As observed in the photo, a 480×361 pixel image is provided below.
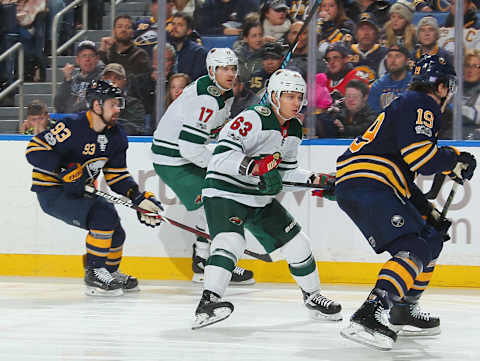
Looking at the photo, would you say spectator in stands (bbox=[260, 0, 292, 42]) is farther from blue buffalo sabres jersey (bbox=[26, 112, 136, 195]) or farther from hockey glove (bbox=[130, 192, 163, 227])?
hockey glove (bbox=[130, 192, 163, 227])

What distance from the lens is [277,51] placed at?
219 inches

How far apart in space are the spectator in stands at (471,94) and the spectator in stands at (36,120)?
8.72 feet

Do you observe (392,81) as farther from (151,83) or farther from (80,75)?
(80,75)

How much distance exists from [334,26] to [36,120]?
2.05 metres

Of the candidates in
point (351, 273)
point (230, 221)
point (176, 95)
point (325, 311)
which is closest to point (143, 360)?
point (230, 221)

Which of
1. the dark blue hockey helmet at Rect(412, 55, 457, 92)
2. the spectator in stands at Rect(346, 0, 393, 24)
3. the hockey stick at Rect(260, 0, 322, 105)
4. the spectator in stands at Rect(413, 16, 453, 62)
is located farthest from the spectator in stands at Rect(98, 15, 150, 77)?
the dark blue hockey helmet at Rect(412, 55, 457, 92)

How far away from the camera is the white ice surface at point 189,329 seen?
3.25 meters

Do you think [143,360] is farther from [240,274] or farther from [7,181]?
[7,181]

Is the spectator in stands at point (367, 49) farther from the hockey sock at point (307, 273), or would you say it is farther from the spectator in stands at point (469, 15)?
the hockey sock at point (307, 273)

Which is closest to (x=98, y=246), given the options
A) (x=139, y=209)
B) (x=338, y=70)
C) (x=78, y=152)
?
(x=139, y=209)

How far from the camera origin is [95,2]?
5898 millimetres

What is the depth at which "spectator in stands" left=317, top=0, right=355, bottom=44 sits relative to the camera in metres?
5.44

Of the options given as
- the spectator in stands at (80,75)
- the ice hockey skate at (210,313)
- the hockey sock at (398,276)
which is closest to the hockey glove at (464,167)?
the hockey sock at (398,276)

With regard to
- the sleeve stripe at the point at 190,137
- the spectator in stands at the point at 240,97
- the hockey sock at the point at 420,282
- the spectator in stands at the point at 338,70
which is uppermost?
the spectator in stands at the point at 338,70
